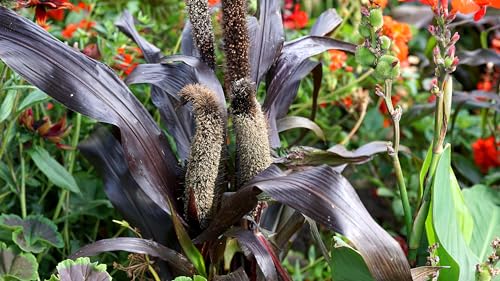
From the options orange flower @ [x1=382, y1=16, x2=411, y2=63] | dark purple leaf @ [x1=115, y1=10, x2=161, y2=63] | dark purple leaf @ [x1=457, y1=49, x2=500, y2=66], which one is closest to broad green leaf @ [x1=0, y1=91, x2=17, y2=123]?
dark purple leaf @ [x1=115, y1=10, x2=161, y2=63]

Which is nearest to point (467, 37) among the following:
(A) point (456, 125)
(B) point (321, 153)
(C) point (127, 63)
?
(A) point (456, 125)

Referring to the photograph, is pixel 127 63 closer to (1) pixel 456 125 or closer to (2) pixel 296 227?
(2) pixel 296 227

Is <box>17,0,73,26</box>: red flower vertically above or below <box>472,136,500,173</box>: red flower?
above

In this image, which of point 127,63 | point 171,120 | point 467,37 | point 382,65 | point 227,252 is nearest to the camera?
point 382,65

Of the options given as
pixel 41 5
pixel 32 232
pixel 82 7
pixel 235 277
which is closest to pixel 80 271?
pixel 235 277

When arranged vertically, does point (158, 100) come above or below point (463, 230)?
above

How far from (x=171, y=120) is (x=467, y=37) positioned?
6.35 ft

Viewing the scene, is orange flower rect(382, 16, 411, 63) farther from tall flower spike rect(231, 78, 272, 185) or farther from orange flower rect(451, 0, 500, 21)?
tall flower spike rect(231, 78, 272, 185)

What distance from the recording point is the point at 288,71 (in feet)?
4.49

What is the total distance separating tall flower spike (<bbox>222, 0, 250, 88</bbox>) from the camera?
1.13 metres

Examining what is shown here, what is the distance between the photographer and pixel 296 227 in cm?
131

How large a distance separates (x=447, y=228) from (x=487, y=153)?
0.92m

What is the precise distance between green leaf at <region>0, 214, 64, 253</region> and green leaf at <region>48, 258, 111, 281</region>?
29 centimetres

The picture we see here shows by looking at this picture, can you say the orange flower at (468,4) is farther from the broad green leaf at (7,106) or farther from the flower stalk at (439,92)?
the broad green leaf at (7,106)
